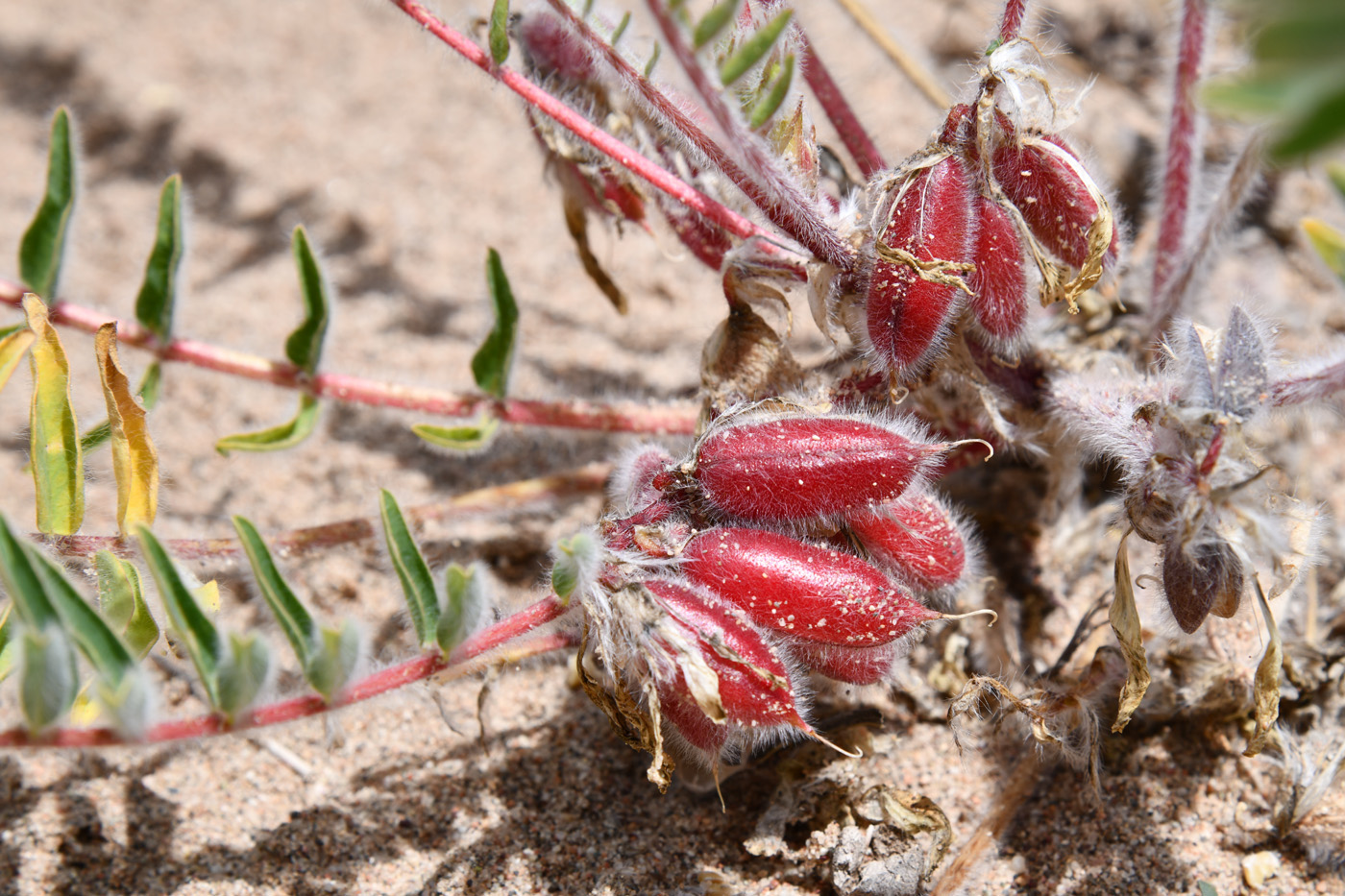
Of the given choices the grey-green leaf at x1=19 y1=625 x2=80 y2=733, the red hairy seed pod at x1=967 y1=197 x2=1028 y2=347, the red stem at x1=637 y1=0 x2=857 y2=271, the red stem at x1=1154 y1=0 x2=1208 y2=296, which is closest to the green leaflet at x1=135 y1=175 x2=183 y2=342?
the red stem at x1=637 y1=0 x2=857 y2=271

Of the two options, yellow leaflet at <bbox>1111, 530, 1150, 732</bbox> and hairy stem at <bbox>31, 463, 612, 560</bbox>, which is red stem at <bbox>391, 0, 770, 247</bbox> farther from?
yellow leaflet at <bbox>1111, 530, 1150, 732</bbox>

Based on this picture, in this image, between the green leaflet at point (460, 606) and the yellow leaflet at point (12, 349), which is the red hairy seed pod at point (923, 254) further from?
the yellow leaflet at point (12, 349)

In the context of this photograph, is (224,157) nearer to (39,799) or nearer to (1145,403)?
(39,799)

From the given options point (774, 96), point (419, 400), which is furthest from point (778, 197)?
point (419, 400)

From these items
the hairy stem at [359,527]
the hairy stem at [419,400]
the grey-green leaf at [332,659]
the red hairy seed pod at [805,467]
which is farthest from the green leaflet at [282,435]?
the red hairy seed pod at [805,467]

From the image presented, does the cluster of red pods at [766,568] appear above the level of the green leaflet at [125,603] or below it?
above
